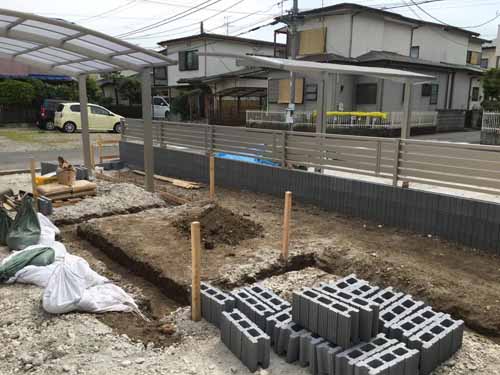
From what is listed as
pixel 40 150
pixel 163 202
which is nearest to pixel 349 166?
pixel 163 202

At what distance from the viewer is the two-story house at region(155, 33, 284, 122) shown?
2591 centimetres

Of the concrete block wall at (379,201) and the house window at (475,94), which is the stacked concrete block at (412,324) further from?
the house window at (475,94)

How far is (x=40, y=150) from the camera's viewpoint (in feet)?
53.0

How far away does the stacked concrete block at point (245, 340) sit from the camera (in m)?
3.11

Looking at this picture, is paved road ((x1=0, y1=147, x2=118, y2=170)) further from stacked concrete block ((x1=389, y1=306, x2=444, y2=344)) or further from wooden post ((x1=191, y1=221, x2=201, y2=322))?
stacked concrete block ((x1=389, y1=306, x2=444, y2=344))

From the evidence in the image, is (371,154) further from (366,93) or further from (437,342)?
(366,93)

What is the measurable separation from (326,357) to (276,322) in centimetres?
53

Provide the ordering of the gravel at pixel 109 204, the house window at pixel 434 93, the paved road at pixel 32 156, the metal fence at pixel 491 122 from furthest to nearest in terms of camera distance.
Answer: the house window at pixel 434 93 < the metal fence at pixel 491 122 < the paved road at pixel 32 156 < the gravel at pixel 109 204

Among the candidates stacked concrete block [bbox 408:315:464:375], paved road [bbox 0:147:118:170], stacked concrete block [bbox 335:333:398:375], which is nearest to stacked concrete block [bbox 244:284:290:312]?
stacked concrete block [bbox 335:333:398:375]

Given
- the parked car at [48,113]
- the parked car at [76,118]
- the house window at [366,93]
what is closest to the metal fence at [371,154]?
the parked car at [76,118]

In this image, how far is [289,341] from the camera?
3266 millimetres

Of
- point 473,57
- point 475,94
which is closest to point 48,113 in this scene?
point 475,94

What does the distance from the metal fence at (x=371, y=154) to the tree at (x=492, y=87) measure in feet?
40.2

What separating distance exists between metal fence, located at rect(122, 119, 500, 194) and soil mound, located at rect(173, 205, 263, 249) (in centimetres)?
205
